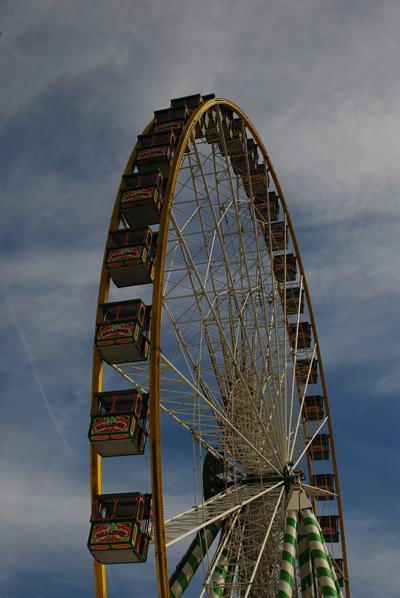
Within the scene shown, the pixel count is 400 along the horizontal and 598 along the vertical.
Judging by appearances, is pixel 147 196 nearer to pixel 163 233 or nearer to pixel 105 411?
pixel 163 233

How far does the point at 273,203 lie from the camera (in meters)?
28.9

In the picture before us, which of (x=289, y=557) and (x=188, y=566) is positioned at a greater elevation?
(x=289, y=557)

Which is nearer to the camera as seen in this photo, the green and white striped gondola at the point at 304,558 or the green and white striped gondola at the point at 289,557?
the green and white striped gondola at the point at 289,557

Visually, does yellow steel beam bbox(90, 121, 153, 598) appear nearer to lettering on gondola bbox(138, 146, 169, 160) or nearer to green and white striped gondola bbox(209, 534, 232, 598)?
lettering on gondola bbox(138, 146, 169, 160)

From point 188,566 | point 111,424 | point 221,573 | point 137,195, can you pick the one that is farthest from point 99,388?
point 221,573

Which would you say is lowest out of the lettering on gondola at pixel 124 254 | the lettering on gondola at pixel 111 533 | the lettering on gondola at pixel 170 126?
the lettering on gondola at pixel 111 533

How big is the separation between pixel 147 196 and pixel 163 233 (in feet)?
6.35

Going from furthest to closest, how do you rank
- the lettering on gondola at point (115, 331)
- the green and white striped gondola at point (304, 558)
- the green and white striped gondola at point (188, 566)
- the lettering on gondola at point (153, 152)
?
1. the green and white striped gondola at point (188, 566)
2. the green and white striped gondola at point (304, 558)
3. the lettering on gondola at point (153, 152)
4. the lettering on gondola at point (115, 331)

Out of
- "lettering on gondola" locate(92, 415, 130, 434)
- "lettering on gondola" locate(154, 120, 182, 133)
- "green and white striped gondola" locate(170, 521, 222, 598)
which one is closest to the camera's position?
"lettering on gondola" locate(92, 415, 130, 434)

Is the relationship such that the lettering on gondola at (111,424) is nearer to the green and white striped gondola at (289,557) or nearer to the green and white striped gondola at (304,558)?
the green and white striped gondola at (289,557)

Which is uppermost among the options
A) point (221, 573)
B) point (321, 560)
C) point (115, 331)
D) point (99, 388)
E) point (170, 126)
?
point (170, 126)

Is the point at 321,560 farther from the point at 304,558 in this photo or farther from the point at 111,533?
the point at 111,533

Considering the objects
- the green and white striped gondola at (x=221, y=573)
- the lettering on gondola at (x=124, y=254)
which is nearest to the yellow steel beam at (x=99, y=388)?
the lettering on gondola at (x=124, y=254)

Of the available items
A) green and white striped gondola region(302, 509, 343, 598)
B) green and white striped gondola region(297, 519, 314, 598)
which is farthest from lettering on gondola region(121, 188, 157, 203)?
green and white striped gondola region(297, 519, 314, 598)
